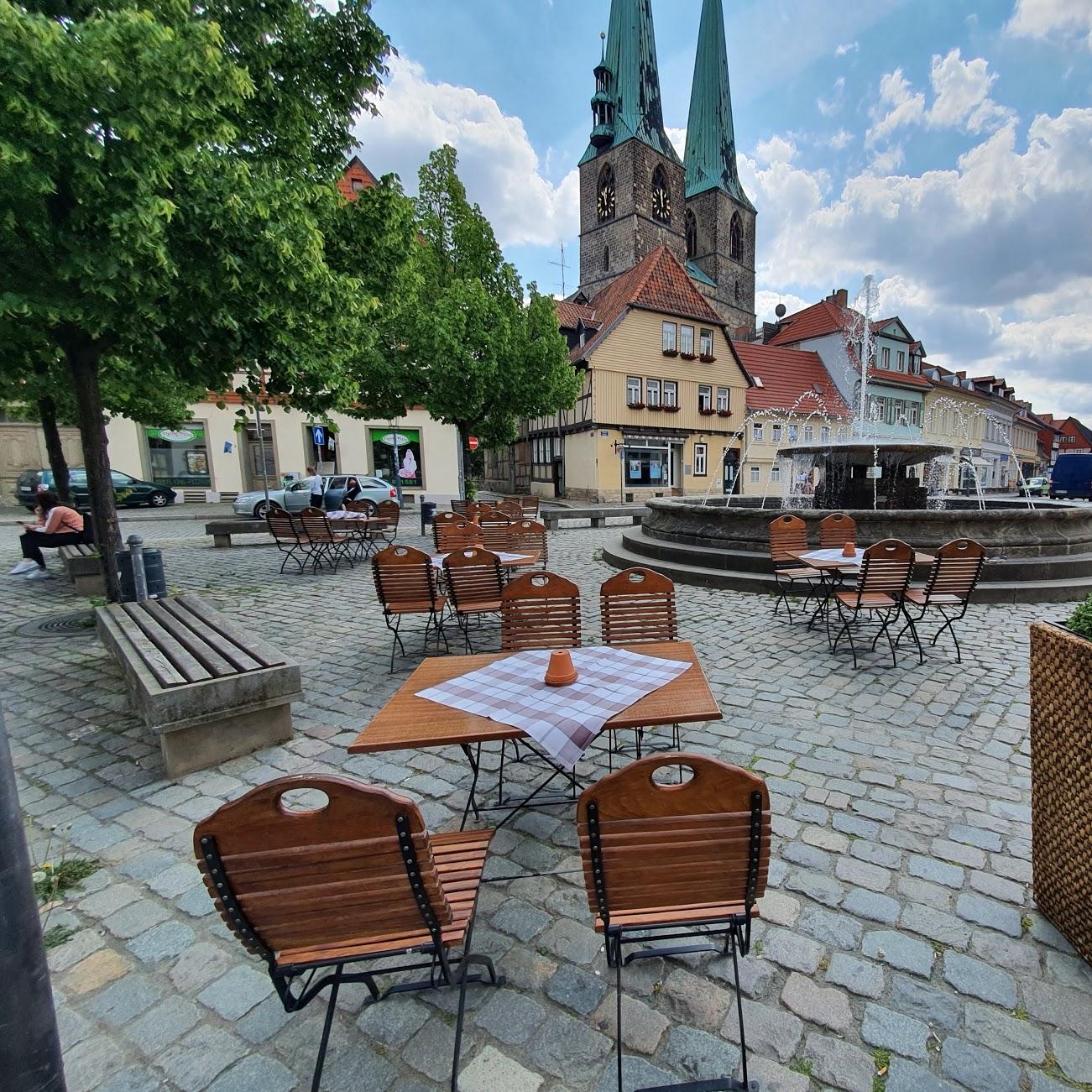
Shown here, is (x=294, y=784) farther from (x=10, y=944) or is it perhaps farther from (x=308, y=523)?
(x=308, y=523)

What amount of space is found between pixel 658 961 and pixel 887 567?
169 inches

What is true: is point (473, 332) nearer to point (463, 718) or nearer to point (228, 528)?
point (228, 528)

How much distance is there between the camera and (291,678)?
12.3 feet

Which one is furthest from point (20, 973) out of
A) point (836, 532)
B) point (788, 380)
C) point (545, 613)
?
point (788, 380)

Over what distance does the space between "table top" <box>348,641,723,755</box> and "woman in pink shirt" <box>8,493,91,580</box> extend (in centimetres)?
1005

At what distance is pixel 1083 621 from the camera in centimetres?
219

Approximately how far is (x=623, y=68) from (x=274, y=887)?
65.6 metres

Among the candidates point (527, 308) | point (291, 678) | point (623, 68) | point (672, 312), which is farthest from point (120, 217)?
point (623, 68)

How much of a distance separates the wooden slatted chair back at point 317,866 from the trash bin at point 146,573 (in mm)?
5947

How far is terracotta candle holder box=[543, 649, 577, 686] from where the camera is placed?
2.68 metres

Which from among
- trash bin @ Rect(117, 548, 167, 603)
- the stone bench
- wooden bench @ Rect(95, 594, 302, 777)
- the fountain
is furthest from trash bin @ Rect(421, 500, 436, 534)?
wooden bench @ Rect(95, 594, 302, 777)

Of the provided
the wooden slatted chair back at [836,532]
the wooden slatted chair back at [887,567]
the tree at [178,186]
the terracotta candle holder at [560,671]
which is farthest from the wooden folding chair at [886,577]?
the tree at [178,186]

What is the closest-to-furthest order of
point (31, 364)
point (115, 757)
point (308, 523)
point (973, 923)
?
1. point (973, 923)
2. point (115, 757)
3. point (31, 364)
4. point (308, 523)

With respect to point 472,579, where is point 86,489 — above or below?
above
